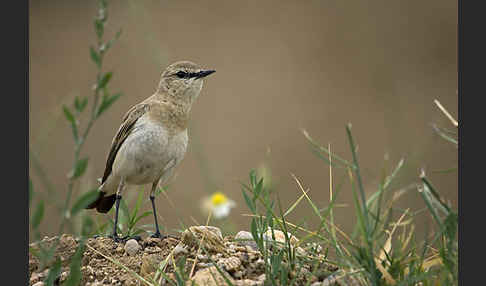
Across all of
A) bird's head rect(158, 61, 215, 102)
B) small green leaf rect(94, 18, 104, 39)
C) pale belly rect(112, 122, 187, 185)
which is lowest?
pale belly rect(112, 122, 187, 185)

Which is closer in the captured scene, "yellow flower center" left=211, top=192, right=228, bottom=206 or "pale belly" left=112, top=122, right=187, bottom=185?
"yellow flower center" left=211, top=192, right=228, bottom=206

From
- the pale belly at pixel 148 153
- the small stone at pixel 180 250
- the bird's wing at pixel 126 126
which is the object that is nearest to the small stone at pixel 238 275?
the small stone at pixel 180 250

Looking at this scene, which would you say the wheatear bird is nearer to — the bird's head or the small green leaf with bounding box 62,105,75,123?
the bird's head

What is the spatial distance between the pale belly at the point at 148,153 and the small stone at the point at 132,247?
3.03 feet

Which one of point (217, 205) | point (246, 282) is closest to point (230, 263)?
point (246, 282)

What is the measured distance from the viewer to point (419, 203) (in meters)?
7.93

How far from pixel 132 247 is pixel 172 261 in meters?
0.47

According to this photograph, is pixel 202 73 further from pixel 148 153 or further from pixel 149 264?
pixel 149 264

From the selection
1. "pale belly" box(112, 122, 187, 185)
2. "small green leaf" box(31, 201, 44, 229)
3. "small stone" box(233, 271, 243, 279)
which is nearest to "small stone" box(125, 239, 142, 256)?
"small stone" box(233, 271, 243, 279)

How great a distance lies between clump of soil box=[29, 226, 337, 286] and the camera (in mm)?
3312

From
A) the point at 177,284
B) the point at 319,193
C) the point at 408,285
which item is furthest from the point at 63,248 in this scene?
the point at 319,193

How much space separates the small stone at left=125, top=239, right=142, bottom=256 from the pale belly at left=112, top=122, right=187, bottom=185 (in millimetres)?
923

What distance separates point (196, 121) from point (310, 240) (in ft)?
20.9

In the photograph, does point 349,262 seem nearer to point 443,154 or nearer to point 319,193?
point 319,193
